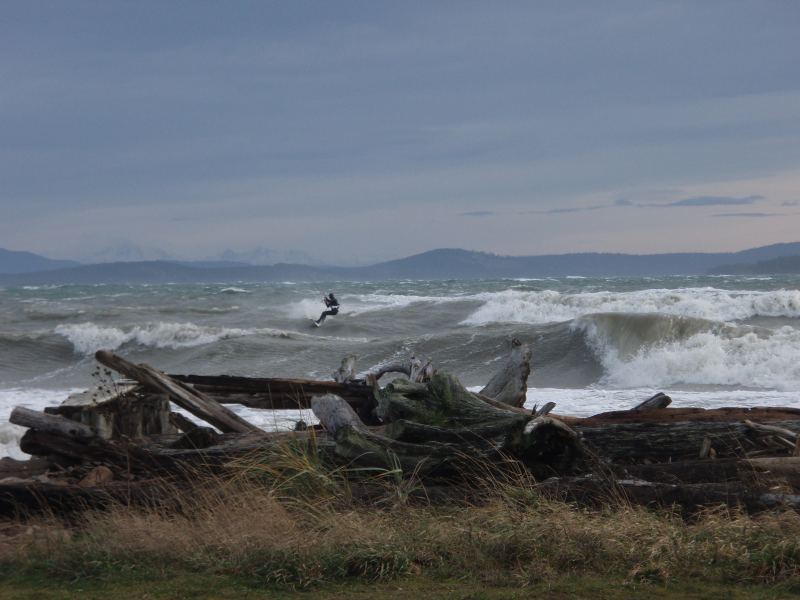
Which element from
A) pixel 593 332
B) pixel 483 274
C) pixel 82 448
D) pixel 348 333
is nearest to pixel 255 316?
pixel 348 333

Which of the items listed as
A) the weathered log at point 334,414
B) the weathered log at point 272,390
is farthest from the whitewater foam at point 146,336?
the weathered log at point 334,414

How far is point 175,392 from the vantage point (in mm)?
7961

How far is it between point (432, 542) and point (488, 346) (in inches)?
860

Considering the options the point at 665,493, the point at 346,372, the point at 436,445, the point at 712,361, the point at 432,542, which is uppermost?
the point at 346,372

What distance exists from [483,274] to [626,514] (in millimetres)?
145558

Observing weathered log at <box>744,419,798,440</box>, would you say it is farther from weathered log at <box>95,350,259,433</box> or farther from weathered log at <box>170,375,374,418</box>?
weathered log at <box>95,350,259,433</box>

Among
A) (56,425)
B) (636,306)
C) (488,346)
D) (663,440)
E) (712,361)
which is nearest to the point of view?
(663,440)

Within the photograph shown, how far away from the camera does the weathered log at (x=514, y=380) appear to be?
862 cm

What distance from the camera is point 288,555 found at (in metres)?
5.07

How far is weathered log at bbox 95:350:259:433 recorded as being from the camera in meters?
7.90

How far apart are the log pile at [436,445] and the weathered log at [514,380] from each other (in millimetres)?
742

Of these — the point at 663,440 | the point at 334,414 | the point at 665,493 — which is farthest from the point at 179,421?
the point at 665,493

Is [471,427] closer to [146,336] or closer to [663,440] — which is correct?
[663,440]

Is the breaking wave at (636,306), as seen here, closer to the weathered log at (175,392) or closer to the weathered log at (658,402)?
the weathered log at (658,402)
